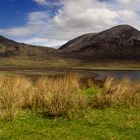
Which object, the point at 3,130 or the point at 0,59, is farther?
the point at 0,59

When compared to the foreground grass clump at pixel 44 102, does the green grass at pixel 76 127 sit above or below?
below

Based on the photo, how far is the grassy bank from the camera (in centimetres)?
1003

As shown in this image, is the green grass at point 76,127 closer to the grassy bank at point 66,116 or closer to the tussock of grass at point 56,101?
the grassy bank at point 66,116

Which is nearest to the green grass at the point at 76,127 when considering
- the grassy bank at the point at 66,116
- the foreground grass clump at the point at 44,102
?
the grassy bank at the point at 66,116

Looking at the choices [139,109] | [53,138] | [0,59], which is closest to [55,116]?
[53,138]

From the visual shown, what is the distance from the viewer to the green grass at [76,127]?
9797 millimetres

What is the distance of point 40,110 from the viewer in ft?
43.6

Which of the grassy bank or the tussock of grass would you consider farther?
the tussock of grass

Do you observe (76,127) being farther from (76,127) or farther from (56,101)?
(56,101)

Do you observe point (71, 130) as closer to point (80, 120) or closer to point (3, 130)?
point (80, 120)

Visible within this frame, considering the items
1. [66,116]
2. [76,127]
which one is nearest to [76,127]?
[76,127]

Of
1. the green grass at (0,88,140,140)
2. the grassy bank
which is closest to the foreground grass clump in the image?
the grassy bank

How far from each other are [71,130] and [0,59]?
573 ft

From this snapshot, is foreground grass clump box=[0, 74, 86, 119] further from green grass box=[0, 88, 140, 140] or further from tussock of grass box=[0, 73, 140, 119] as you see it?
green grass box=[0, 88, 140, 140]
